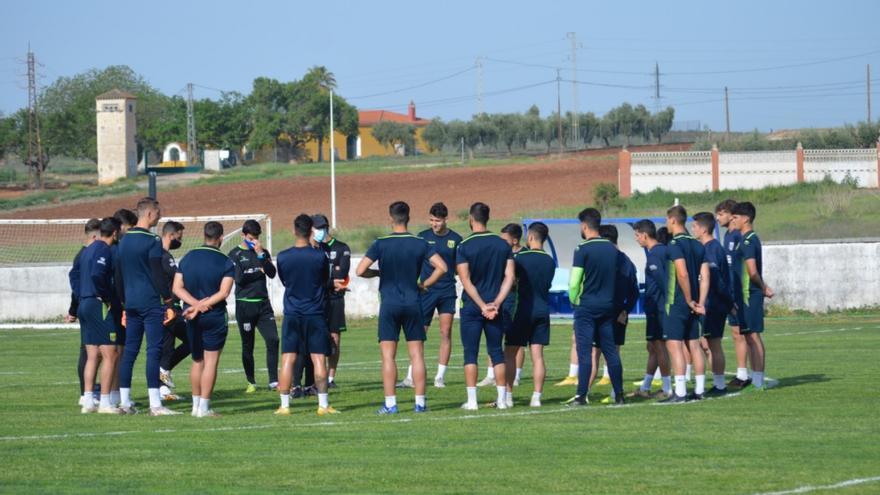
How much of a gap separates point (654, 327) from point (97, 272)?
6512 mm

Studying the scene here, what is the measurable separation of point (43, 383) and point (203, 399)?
16.8 ft

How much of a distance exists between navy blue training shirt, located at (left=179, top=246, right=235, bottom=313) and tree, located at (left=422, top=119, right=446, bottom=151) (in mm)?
115012

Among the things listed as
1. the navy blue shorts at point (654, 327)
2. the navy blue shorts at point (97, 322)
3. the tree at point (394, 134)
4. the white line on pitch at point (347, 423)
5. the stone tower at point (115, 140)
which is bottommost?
the white line on pitch at point (347, 423)

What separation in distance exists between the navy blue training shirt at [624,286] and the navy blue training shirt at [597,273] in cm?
28

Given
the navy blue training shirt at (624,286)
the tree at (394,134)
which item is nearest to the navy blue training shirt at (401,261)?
the navy blue training shirt at (624,286)

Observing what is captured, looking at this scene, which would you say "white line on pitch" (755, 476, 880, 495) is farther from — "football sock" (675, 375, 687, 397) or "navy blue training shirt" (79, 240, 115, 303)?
"navy blue training shirt" (79, 240, 115, 303)

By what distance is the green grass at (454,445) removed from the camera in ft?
31.7

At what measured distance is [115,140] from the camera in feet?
303

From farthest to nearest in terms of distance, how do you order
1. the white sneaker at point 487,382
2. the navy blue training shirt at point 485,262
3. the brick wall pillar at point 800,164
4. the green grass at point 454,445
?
1. the brick wall pillar at point 800,164
2. the white sneaker at point 487,382
3. the navy blue training shirt at point 485,262
4. the green grass at point 454,445

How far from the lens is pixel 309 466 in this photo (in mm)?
10422

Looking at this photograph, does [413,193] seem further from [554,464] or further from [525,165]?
[554,464]

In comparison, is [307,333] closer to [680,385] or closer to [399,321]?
[399,321]

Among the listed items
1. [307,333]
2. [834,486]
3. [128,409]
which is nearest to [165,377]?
[128,409]

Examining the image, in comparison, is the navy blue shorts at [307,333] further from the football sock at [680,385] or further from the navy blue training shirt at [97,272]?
the football sock at [680,385]
